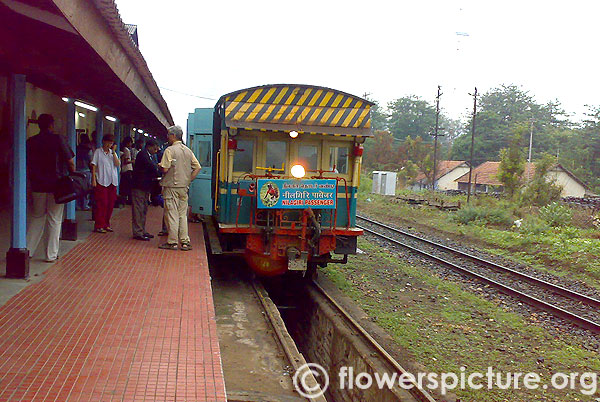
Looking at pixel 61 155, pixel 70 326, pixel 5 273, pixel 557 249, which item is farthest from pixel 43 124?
pixel 557 249

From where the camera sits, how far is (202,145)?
11523 millimetres

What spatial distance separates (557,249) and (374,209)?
14054 mm

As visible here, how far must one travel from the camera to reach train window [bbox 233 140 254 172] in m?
8.32

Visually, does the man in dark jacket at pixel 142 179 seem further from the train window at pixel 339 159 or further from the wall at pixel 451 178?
the wall at pixel 451 178

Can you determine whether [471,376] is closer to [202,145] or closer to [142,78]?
[142,78]

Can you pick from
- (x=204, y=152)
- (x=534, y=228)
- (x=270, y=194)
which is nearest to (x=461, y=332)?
(x=270, y=194)

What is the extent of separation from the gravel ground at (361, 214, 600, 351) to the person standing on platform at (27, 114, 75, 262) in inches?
287

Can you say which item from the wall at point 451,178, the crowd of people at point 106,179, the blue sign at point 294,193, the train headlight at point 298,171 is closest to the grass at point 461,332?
the blue sign at point 294,193

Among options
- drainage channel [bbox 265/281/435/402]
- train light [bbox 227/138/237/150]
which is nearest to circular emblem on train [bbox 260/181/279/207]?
train light [bbox 227/138/237/150]

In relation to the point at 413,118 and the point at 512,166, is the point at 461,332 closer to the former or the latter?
the point at 512,166

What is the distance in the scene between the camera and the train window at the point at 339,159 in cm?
875

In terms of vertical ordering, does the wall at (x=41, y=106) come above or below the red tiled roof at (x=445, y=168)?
below

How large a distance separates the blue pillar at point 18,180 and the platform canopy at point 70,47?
249mm

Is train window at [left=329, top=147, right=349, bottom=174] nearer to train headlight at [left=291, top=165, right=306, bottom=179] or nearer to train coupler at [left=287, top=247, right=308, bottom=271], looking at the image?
train headlight at [left=291, top=165, right=306, bottom=179]
